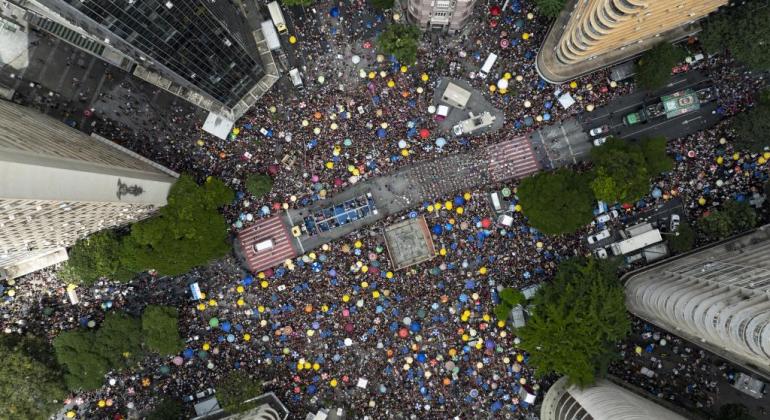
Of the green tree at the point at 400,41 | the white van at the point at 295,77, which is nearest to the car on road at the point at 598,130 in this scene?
the green tree at the point at 400,41

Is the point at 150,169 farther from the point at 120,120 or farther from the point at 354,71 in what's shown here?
the point at 354,71

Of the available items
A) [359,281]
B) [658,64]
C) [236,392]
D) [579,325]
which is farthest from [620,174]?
[236,392]

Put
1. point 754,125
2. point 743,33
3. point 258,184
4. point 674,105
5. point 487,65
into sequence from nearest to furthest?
1. point 743,33
2. point 754,125
3. point 674,105
4. point 258,184
5. point 487,65

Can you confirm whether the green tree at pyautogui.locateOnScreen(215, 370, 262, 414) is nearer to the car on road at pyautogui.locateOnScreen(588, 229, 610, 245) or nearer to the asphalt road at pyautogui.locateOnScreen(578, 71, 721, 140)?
the car on road at pyautogui.locateOnScreen(588, 229, 610, 245)

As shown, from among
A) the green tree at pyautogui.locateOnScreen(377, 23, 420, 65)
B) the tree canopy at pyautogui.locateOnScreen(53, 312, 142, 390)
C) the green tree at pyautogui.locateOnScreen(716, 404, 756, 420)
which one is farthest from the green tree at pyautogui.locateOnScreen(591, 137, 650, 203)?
the tree canopy at pyautogui.locateOnScreen(53, 312, 142, 390)

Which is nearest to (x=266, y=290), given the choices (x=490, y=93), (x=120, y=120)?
(x=120, y=120)

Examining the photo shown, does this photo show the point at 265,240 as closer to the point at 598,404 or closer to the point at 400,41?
the point at 400,41
